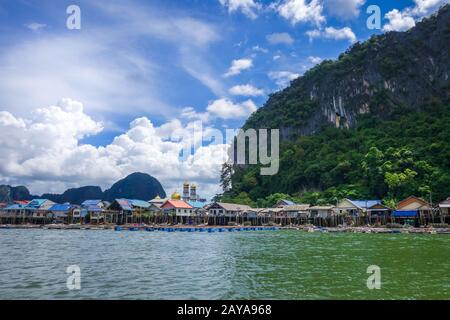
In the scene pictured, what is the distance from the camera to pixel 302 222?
77.3 m

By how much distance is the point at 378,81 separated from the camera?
11094 cm

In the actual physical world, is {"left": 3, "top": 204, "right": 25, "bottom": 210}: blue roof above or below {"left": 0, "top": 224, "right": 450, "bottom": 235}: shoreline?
above

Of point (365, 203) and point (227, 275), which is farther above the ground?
point (365, 203)

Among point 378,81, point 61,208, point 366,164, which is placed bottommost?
point 61,208

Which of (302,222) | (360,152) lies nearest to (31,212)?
(302,222)

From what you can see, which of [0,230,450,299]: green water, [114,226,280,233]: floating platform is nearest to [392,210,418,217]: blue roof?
[114,226,280,233]: floating platform

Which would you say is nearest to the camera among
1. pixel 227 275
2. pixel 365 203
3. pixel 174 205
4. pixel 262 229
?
pixel 227 275

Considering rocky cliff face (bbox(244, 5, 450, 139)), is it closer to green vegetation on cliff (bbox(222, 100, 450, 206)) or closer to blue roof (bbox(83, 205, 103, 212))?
green vegetation on cliff (bbox(222, 100, 450, 206))

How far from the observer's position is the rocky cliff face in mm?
106000

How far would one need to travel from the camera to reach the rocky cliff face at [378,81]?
106 meters

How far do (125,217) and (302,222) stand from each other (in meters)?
39.2

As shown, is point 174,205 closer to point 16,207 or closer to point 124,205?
point 124,205

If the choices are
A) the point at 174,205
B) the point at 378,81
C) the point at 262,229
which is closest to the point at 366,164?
the point at 262,229
